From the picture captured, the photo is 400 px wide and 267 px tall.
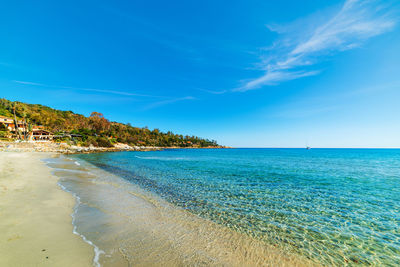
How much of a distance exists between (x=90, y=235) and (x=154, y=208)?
355 cm

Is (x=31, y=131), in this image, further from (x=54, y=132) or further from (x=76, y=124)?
(x=76, y=124)

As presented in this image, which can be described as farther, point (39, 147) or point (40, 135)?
point (40, 135)

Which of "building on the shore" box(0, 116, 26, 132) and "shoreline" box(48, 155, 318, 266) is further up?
"building on the shore" box(0, 116, 26, 132)

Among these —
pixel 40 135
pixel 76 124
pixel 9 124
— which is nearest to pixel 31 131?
pixel 40 135

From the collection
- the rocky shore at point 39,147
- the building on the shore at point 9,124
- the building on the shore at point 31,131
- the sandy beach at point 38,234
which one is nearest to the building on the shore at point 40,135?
the building on the shore at point 31,131

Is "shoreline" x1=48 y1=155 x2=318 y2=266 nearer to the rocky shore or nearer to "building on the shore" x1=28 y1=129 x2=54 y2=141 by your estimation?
the rocky shore

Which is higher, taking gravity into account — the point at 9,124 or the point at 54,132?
the point at 9,124

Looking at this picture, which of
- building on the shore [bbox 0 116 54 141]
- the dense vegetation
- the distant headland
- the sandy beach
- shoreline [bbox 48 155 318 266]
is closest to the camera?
the sandy beach

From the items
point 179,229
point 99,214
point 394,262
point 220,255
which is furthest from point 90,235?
point 394,262

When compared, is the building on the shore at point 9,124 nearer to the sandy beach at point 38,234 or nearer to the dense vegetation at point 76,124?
the dense vegetation at point 76,124

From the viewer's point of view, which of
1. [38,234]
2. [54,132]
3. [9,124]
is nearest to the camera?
[38,234]

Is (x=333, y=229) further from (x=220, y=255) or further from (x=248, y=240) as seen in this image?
(x=220, y=255)

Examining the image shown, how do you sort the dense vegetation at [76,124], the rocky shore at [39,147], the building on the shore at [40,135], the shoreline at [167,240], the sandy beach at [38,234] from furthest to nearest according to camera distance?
the dense vegetation at [76,124], the building on the shore at [40,135], the rocky shore at [39,147], the shoreline at [167,240], the sandy beach at [38,234]

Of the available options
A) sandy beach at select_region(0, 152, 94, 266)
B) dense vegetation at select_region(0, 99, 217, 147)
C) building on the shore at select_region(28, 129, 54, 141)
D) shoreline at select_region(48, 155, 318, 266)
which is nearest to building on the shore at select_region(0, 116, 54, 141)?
building on the shore at select_region(28, 129, 54, 141)
